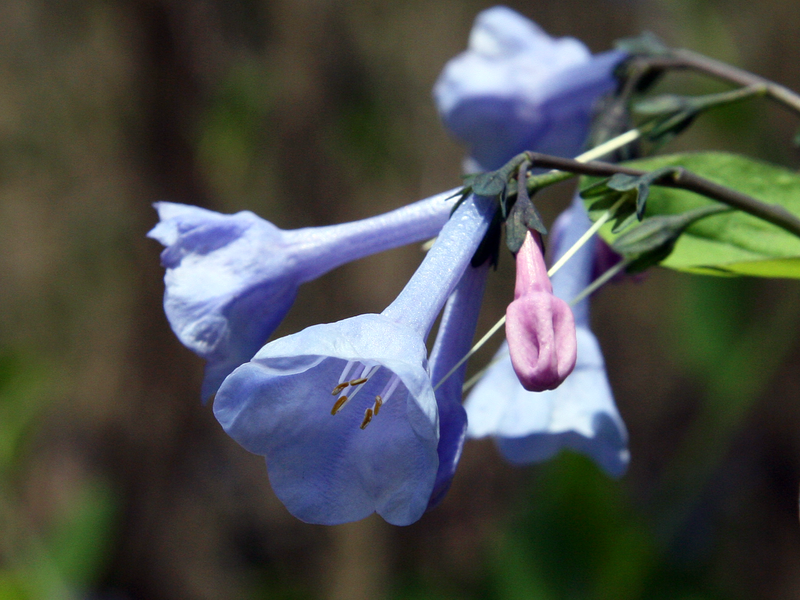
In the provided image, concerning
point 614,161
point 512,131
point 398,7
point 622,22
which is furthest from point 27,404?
point 622,22

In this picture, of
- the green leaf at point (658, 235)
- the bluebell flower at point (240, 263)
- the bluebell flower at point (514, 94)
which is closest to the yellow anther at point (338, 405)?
the bluebell flower at point (240, 263)

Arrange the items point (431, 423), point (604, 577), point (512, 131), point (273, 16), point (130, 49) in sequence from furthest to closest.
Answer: point (273, 16), point (130, 49), point (604, 577), point (512, 131), point (431, 423)

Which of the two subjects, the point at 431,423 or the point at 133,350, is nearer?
the point at 431,423

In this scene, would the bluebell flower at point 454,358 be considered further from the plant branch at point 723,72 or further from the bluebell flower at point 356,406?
the plant branch at point 723,72

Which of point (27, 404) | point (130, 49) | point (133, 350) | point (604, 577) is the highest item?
point (130, 49)

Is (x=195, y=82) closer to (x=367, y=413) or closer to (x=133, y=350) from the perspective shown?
(x=133, y=350)

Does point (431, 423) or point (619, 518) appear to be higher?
point (431, 423)

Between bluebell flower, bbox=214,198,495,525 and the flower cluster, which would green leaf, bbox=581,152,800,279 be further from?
bluebell flower, bbox=214,198,495,525
